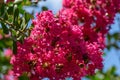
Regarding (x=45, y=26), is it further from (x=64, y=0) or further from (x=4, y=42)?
(x=4, y=42)

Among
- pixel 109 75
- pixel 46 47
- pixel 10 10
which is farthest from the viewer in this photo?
pixel 109 75

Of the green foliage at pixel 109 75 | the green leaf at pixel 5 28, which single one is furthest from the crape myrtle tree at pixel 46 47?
the green foliage at pixel 109 75

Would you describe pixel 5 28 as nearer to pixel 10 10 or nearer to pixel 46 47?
pixel 10 10

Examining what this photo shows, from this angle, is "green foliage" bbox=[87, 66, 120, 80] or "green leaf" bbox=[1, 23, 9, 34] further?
"green foliage" bbox=[87, 66, 120, 80]

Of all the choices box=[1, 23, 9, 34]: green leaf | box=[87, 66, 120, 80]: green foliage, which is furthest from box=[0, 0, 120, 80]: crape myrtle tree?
box=[87, 66, 120, 80]: green foliage

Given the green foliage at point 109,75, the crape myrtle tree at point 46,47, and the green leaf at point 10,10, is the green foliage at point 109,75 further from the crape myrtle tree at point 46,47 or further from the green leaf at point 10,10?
the green leaf at point 10,10

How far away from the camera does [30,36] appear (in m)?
3.37

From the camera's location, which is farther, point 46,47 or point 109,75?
point 109,75

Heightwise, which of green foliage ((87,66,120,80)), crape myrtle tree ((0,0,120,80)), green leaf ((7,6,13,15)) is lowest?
crape myrtle tree ((0,0,120,80))

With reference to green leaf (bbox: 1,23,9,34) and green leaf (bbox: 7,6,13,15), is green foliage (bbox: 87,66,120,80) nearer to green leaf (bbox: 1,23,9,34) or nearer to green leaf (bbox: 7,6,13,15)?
green leaf (bbox: 7,6,13,15)

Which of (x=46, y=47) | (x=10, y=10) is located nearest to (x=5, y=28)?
(x=10, y=10)

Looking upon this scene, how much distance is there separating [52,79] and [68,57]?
206 mm

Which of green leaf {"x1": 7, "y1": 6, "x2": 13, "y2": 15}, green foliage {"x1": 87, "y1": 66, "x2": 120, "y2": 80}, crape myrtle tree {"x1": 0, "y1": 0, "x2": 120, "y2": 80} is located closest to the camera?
crape myrtle tree {"x1": 0, "y1": 0, "x2": 120, "y2": 80}

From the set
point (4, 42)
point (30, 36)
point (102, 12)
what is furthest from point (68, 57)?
point (4, 42)
